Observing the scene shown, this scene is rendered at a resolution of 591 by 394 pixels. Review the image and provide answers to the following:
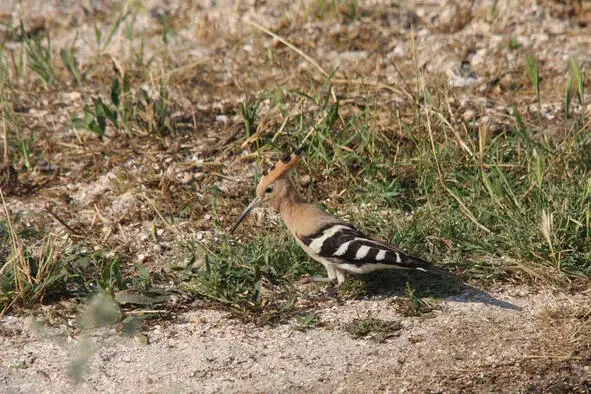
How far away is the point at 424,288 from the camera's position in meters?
3.95

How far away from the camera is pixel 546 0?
248 inches

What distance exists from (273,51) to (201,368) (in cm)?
297

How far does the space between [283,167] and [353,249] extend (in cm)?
60

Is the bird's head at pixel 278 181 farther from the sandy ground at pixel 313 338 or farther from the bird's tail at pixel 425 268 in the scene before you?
the bird's tail at pixel 425 268

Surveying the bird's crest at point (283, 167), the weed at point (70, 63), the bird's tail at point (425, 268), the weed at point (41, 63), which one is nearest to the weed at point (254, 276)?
the bird's crest at point (283, 167)

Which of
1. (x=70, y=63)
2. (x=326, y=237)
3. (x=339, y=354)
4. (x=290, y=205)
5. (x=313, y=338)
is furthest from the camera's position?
(x=70, y=63)

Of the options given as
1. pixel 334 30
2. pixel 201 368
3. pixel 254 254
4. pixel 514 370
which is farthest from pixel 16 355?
pixel 334 30

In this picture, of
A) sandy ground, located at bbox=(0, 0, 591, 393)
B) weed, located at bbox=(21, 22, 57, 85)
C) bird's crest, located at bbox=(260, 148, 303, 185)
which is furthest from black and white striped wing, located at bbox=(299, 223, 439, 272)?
weed, located at bbox=(21, 22, 57, 85)

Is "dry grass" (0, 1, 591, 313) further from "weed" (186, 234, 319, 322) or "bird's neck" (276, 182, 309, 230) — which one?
"bird's neck" (276, 182, 309, 230)

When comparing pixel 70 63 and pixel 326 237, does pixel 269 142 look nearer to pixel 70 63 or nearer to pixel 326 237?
pixel 326 237

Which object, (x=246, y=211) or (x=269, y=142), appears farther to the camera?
(x=269, y=142)

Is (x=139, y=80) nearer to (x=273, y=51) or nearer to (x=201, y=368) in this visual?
(x=273, y=51)

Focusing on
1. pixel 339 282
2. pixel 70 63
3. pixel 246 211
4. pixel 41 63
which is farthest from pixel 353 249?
pixel 41 63

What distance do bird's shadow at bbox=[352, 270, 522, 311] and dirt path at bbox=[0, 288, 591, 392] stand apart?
2 centimetres
